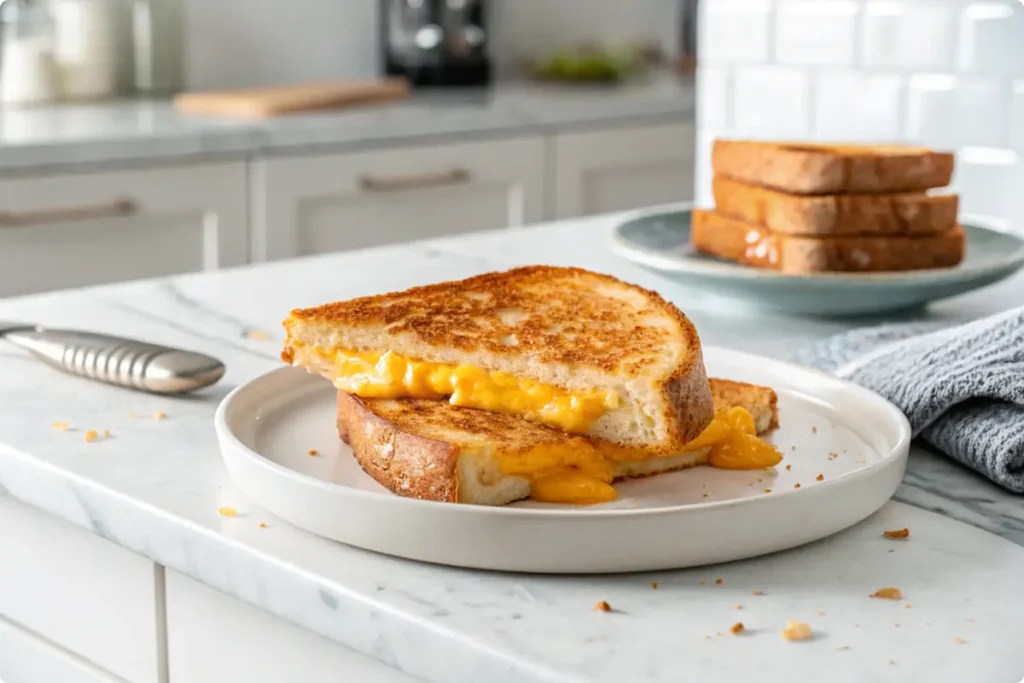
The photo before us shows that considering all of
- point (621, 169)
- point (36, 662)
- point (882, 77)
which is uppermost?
point (882, 77)

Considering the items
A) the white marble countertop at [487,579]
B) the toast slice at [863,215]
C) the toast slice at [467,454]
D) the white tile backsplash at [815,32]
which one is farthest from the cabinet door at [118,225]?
the toast slice at [467,454]

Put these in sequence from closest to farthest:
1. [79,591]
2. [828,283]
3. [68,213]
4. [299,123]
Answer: [79,591] < [828,283] < [68,213] < [299,123]

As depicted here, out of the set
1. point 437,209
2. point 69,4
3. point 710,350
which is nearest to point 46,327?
point 710,350

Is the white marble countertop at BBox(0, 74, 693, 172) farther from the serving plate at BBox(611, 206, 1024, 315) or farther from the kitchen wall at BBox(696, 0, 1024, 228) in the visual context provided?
the serving plate at BBox(611, 206, 1024, 315)

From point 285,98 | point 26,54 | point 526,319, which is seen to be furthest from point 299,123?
point 526,319

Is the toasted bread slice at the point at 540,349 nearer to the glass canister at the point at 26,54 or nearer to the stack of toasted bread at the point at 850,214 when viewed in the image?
the stack of toasted bread at the point at 850,214

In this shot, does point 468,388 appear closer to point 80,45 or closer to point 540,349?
point 540,349

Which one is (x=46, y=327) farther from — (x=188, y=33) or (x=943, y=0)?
(x=188, y=33)
